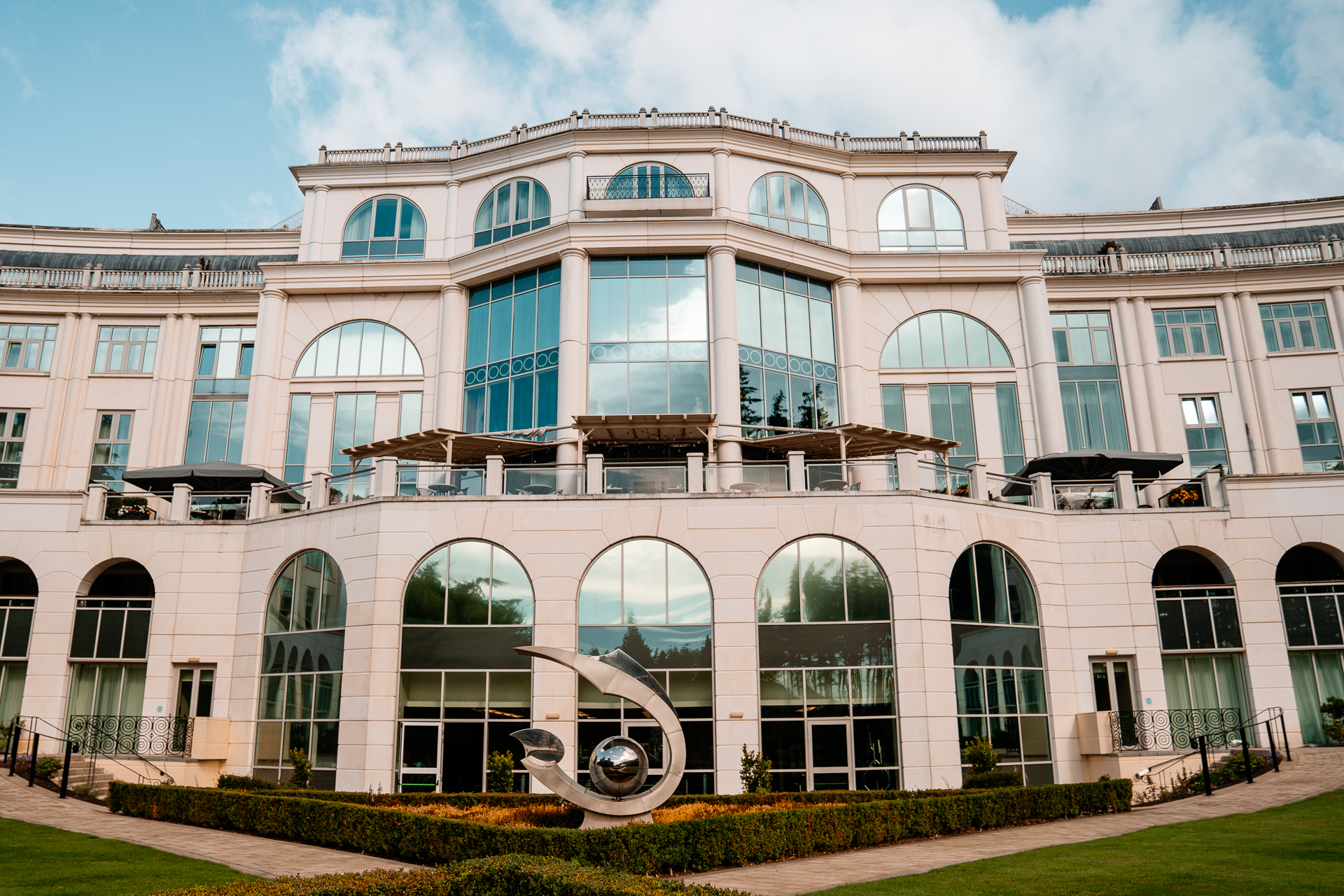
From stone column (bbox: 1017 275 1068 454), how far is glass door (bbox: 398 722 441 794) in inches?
936

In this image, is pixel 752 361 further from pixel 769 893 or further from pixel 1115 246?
pixel 769 893

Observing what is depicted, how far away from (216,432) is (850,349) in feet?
84.4

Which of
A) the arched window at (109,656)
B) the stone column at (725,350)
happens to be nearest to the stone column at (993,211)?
the stone column at (725,350)

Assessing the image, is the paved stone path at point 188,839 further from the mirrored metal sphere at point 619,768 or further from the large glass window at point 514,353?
the large glass window at point 514,353

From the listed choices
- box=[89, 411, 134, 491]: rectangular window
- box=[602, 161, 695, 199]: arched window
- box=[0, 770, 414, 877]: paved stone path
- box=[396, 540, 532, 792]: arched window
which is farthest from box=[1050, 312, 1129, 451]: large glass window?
box=[89, 411, 134, 491]: rectangular window

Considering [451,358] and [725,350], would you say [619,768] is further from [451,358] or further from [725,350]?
[451,358]

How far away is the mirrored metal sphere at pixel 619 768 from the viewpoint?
16.6 meters

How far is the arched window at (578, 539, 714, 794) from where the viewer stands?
81.9 ft

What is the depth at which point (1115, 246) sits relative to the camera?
1628 inches

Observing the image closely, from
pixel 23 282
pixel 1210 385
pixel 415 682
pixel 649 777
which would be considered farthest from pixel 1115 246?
pixel 23 282

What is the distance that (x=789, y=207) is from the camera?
37562 millimetres

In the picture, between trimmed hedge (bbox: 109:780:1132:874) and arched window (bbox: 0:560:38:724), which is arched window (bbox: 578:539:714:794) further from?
arched window (bbox: 0:560:38:724)

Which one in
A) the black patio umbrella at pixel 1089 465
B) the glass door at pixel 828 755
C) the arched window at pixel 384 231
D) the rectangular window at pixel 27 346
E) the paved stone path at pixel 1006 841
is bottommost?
the paved stone path at pixel 1006 841

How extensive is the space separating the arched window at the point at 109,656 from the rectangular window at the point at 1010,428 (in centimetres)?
2949
